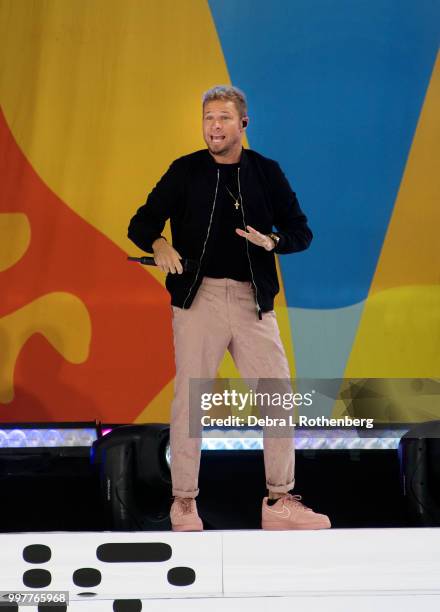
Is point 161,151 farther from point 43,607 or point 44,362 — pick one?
point 43,607

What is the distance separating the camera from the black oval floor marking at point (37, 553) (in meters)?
1.94

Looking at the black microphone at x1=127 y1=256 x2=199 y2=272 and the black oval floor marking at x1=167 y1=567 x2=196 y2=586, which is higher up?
the black microphone at x1=127 y1=256 x2=199 y2=272

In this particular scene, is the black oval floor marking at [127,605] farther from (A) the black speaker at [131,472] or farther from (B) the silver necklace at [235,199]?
(B) the silver necklace at [235,199]

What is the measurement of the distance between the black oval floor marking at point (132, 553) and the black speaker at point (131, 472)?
1.03 ft

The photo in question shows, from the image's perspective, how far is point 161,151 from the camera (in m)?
3.62

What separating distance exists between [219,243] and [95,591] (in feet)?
2.99

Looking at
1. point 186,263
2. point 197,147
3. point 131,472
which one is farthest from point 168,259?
point 197,147

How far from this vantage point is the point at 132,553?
1.94m

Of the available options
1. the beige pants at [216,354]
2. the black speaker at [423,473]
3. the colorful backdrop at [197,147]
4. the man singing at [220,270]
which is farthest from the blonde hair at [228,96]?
the colorful backdrop at [197,147]

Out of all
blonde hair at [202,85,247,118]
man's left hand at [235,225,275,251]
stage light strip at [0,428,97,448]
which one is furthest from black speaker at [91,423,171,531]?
blonde hair at [202,85,247,118]

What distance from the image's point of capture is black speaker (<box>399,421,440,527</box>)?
230 centimetres

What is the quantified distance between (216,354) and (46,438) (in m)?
0.87

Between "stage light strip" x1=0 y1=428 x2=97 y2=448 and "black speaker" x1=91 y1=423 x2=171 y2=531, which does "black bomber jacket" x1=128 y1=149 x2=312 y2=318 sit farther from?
"stage light strip" x1=0 y1=428 x2=97 y2=448

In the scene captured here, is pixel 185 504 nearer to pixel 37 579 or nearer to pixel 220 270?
pixel 37 579
